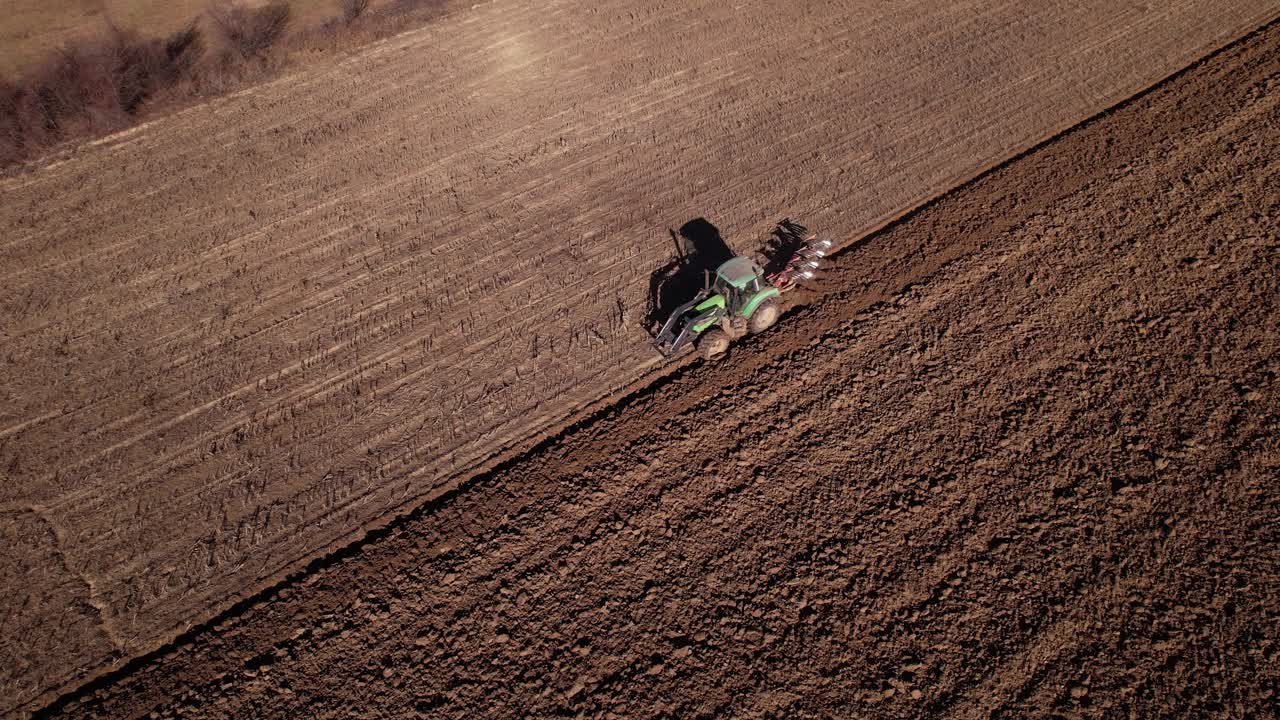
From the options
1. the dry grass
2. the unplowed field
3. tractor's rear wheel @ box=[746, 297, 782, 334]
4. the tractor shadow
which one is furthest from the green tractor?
the dry grass

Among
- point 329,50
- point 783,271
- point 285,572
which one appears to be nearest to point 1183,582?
point 783,271

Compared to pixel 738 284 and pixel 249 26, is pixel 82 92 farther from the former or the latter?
pixel 738 284

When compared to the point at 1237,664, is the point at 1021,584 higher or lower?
higher

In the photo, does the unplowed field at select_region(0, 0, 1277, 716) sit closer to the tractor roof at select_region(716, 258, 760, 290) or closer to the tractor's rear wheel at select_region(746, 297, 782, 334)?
the tractor's rear wheel at select_region(746, 297, 782, 334)

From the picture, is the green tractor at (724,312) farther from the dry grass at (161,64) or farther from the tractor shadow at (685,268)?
the dry grass at (161,64)

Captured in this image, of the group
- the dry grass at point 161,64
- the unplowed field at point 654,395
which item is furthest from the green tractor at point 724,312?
the dry grass at point 161,64

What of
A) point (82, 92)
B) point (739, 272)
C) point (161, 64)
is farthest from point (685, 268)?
point (82, 92)

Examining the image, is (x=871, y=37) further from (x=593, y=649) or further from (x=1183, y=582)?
(x=593, y=649)
